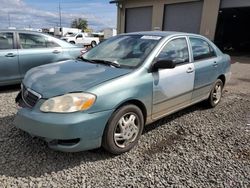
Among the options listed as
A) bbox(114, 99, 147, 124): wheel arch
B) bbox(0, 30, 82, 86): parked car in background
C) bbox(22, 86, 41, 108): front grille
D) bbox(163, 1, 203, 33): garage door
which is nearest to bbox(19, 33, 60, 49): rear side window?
bbox(0, 30, 82, 86): parked car in background

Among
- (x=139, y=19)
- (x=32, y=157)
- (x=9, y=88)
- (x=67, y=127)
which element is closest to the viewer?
(x=67, y=127)

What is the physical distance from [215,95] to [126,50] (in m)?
2.36

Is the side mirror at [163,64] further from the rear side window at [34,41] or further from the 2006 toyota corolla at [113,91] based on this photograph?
Result: the rear side window at [34,41]

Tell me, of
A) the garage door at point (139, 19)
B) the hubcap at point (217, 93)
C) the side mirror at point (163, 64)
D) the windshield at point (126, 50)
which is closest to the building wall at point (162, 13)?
the garage door at point (139, 19)

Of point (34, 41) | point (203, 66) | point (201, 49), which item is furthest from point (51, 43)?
point (203, 66)

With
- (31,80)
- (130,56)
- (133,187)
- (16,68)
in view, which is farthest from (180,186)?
(16,68)

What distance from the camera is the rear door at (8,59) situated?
5.28m

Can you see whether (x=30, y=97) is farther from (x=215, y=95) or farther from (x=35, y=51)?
(x=215, y=95)

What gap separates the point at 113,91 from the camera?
273cm

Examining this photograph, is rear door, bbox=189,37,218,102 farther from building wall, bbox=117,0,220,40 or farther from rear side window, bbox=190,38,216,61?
building wall, bbox=117,0,220,40

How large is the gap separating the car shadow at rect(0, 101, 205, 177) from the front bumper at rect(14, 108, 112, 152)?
270 mm

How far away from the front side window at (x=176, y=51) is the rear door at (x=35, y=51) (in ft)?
10.9

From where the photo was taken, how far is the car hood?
2.66 meters

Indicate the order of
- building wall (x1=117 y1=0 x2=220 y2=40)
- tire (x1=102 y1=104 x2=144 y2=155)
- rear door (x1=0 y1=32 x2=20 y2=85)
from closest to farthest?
tire (x1=102 y1=104 x2=144 y2=155) → rear door (x1=0 y1=32 x2=20 y2=85) → building wall (x1=117 y1=0 x2=220 y2=40)
